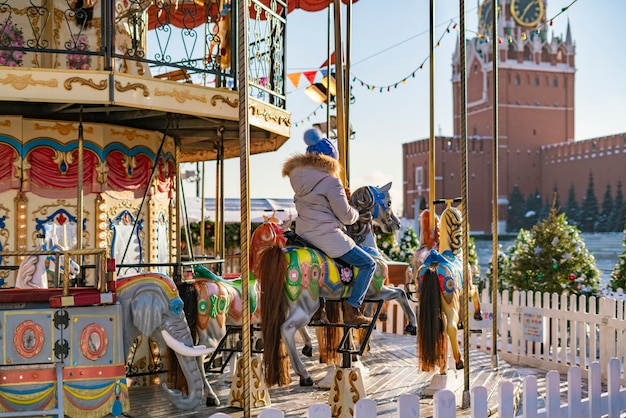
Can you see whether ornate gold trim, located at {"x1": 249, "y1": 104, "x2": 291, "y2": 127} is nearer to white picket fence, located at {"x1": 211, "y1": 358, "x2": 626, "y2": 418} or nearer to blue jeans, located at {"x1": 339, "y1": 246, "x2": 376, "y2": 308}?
blue jeans, located at {"x1": 339, "y1": 246, "x2": 376, "y2": 308}

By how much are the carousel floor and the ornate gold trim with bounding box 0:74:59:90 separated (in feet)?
9.84

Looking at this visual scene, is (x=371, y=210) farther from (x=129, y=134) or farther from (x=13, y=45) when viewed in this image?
(x=13, y=45)

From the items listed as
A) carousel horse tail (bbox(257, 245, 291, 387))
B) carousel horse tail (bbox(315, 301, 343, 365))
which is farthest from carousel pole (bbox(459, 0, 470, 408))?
carousel horse tail (bbox(257, 245, 291, 387))

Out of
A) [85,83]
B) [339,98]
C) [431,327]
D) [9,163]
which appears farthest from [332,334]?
[9,163]

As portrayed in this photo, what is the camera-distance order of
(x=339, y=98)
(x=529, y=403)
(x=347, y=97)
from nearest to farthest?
(x=529, y=403) < (x=339, y=98) < (x=347, y=97)

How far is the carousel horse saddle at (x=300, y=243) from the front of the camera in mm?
7039

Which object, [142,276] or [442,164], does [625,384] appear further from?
[442,164]

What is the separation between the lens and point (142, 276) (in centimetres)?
608

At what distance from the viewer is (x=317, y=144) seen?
717 centimetres

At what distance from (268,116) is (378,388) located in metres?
3.08

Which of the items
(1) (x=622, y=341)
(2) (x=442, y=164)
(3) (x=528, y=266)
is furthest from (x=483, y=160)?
(1) (x=622, y=341)

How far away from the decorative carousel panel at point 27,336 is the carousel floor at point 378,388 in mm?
1096

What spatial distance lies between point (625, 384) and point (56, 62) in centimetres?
808

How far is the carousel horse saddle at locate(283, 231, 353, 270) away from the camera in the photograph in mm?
7039
